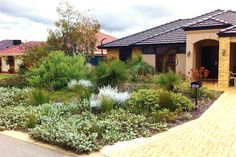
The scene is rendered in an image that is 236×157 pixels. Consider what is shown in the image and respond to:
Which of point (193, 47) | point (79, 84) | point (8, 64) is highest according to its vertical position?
point (193, 47)

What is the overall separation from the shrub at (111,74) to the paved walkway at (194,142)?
189 inches

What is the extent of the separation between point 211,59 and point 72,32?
11479mm

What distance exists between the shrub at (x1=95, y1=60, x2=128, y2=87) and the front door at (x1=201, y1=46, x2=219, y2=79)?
10.9 m

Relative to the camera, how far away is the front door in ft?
78.3

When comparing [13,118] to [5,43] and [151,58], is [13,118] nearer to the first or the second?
[151,58]

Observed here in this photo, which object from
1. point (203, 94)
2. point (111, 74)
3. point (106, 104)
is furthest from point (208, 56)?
point (106, 104)

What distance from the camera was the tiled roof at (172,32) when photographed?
21953 mm

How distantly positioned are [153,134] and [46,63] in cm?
1036

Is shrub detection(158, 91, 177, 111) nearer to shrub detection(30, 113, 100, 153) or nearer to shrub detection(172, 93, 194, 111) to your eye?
shrub detection(172, 93, 194, 111)

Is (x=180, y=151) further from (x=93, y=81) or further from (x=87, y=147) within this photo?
(x=93, y=81)

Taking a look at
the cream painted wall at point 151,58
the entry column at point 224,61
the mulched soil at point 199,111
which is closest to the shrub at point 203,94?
the mulched soil at point 199,111

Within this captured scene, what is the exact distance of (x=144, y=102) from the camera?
479 inches

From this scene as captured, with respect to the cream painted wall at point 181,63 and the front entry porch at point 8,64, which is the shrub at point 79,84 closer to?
the cream painted wall at point 181,63

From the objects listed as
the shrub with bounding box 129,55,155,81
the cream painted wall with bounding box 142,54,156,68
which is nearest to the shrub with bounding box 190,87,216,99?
the shrub with bounding box 129,55,155,81
